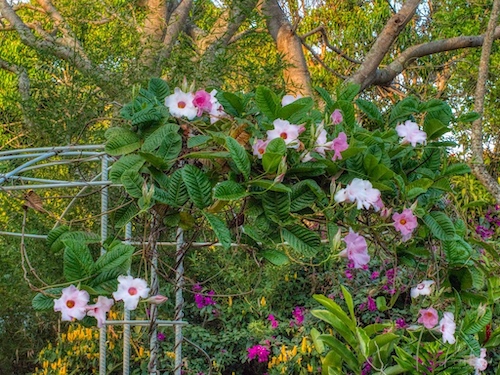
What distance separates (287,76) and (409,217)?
13.1 feet

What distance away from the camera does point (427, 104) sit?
4.21 ft

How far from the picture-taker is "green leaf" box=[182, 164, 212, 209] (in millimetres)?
1071

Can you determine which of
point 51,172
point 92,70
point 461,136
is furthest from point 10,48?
point 461,136

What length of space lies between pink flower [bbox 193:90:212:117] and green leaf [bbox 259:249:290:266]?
0.28 metres

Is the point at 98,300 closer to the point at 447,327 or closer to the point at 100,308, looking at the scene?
Result: the point at 100,308

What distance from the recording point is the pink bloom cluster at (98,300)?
37.8 inches

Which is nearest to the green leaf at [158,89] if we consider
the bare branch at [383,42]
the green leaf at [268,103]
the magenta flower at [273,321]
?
the green leaf at [268,103]

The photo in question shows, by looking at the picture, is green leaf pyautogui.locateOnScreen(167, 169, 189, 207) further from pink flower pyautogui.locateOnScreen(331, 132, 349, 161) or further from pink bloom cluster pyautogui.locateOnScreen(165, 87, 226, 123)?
pink flower pyautogui.locateOnScreen(331, 132, 349, 161)

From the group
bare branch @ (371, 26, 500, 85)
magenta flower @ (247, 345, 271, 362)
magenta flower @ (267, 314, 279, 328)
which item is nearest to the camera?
magenta flower @ (247, 345, 271, 362)

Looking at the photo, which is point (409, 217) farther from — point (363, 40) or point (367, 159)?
point (363, 40)

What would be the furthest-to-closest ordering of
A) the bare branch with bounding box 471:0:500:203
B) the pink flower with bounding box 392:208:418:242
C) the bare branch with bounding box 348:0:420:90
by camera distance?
the bare branch with bounding box 348:0:420:90
the bare branch with bounding box 471:0:500:203
the pink flower with bounding box 392:208:418:242

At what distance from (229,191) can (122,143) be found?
227 millimetres

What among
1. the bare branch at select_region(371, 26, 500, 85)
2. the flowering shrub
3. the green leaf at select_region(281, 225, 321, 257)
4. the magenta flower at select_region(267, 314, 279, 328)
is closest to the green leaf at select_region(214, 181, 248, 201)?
the flowering shrub

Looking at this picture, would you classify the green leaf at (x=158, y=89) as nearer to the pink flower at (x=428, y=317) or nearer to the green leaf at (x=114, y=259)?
the green leaf at (x=114, y=259)
